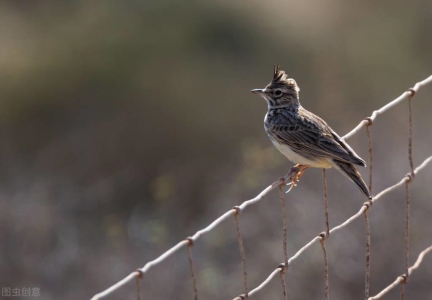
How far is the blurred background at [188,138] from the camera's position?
999 centimetres

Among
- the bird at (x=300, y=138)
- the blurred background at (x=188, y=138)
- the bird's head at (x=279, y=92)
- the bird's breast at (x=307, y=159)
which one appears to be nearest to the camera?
the bird at (x=300, y=138)

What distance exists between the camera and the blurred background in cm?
999

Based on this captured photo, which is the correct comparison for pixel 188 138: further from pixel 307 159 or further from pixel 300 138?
pixel 307 159

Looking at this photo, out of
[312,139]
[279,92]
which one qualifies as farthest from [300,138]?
[279,92]

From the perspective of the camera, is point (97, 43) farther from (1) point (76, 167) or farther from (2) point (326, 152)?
→ (2) point (326, 152)

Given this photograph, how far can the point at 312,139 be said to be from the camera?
6262mm

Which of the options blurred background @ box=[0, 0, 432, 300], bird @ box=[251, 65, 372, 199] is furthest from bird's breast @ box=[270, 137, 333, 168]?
blurred background @ box=[0, 0, 432, 300]

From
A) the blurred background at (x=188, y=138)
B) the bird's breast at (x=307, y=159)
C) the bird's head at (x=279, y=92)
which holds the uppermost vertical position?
the blurred background at (x=188, y=138)

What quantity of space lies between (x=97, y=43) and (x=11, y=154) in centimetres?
305

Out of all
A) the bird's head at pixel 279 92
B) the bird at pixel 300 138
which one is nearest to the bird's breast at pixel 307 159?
the bird at pixel 300 138

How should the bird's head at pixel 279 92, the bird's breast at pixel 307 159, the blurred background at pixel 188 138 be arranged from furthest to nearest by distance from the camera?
the blurred background at pixel 188 138, the bird's head at pixel 279 92, the bird's breast at pixel 307 159

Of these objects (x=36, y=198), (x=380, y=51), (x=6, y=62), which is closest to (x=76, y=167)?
(x=36, y=198)

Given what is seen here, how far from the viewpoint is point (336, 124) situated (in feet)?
41.3

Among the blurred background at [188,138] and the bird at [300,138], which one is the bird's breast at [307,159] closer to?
the bird at [300,138]
